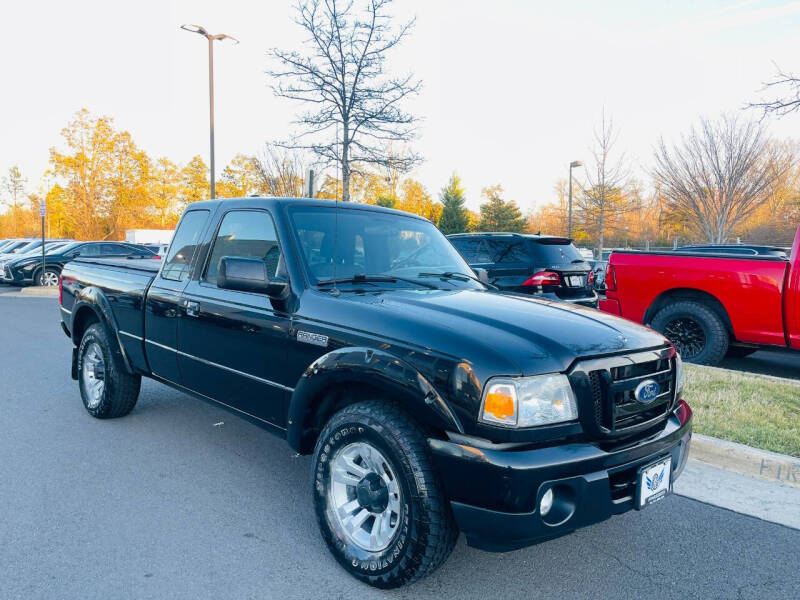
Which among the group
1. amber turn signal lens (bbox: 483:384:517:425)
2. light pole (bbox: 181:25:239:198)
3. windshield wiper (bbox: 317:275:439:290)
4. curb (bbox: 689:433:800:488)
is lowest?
curb (bbox: 689:433:800:488)

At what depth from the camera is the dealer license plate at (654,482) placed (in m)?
2.51

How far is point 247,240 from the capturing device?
375cm

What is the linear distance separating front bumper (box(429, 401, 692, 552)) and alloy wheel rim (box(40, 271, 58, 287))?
21.4 meters

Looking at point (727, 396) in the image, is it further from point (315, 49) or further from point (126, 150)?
point (126, 150)

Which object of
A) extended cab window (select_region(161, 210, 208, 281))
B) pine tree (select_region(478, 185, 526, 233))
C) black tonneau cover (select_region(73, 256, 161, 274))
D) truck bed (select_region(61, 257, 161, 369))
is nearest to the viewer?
extended cab window (select_region(161, 210, 208, 281))

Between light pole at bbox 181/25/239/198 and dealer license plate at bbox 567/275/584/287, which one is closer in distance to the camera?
dealer license plate at bbox 567/275/584/287

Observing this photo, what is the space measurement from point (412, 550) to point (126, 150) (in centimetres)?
4244

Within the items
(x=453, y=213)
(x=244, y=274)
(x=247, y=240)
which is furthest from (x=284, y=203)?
(x=453, y=213)

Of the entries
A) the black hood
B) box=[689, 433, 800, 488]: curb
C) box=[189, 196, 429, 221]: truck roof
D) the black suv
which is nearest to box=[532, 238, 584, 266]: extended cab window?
the black suv

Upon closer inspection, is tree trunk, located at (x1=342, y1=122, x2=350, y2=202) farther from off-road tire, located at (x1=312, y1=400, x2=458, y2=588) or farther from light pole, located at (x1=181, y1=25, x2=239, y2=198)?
off-road tire, located at (x1=312, y1=400, x2=458, y2=588)

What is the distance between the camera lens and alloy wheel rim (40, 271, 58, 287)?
19.9 meters

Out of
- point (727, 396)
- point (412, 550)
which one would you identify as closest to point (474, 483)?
point (412, 550)

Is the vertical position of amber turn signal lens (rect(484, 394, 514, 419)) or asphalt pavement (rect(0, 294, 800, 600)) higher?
amber turn signal lens (rect(484, 394, 514, 419))

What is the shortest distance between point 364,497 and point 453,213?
35.9 metres
